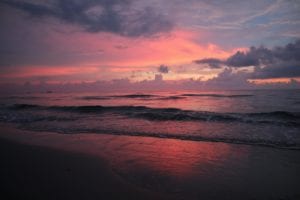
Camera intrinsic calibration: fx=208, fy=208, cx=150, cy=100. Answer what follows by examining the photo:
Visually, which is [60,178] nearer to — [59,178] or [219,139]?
[59,178]

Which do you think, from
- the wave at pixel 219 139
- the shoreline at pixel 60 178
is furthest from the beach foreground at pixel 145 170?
Result: the wave at pixel 219 139

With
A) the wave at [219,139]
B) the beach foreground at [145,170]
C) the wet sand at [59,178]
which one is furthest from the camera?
the wave at [219,139]

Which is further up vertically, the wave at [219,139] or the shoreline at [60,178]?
the shoreline at [60,178]

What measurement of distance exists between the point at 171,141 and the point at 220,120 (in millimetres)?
7314

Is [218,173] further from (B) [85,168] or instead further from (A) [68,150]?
(A) [68,150]

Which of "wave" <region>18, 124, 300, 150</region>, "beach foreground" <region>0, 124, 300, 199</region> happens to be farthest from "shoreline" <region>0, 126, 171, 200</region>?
"wave" <region>18, 124, 300, 150</region>

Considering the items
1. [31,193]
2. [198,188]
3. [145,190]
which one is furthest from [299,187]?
[31,193]

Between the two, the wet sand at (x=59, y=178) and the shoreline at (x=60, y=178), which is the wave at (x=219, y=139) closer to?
the shoreline at (x=60, y=178)

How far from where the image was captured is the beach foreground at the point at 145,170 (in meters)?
4.20

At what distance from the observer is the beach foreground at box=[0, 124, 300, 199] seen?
420 cm

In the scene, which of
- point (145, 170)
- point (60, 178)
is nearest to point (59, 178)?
point (60, 178)

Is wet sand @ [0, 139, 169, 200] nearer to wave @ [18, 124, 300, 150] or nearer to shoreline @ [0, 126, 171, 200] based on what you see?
shoreline @ [0, 126, 171, 200]

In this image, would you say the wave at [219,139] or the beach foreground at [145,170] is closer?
the beach foreground at [145,170]

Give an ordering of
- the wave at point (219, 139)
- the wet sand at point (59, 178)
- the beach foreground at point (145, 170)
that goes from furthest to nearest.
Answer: the wave at point (219, 139) < the beach foreground at point (145, 170) < the wet sand at point (59, 178)
